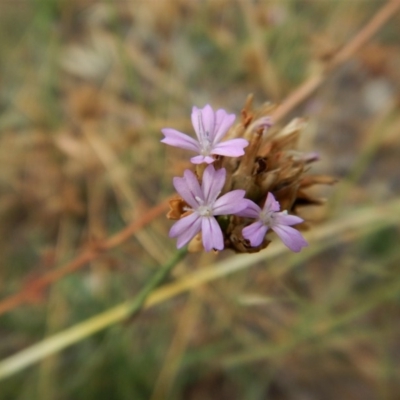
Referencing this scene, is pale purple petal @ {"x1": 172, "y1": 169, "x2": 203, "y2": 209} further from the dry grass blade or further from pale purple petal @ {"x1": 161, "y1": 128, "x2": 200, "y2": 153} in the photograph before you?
the dry grass blade

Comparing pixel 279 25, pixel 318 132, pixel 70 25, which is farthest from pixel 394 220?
pixel 70 25

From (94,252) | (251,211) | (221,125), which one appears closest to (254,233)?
(251,211)

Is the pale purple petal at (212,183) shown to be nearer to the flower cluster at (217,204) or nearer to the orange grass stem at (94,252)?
the flower cluster at (217,204)

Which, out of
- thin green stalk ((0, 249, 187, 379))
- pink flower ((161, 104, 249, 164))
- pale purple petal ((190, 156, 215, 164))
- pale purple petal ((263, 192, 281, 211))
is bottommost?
thin green stalk ((0, 249, 187, 379))

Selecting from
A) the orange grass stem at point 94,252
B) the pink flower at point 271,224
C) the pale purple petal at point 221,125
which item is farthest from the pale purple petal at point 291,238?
the orange grass stem at point 94,252

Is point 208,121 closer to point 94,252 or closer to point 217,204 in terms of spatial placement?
point 217,204

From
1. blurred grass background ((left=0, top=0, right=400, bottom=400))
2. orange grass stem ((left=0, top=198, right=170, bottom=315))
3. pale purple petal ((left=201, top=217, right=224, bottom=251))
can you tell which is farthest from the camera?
blurred grass background ((left=0, top=0, right=400, bottom=400))

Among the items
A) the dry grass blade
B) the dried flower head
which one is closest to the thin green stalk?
the dry grass blade
